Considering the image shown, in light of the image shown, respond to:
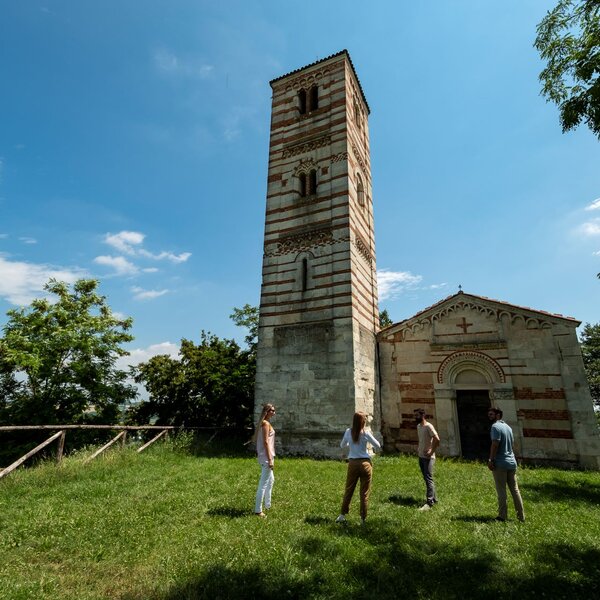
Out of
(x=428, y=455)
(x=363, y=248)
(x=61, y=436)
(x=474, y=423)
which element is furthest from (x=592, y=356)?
(x=61, y=436)

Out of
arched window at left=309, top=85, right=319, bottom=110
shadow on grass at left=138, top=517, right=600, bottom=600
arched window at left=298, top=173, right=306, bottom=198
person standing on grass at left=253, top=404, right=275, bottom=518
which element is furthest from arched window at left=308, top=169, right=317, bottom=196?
shadow on grass at left=138, top=517, right=600, bottom=600

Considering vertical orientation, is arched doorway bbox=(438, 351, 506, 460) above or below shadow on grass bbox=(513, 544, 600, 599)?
above

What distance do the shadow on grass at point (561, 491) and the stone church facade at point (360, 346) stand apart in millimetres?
3185

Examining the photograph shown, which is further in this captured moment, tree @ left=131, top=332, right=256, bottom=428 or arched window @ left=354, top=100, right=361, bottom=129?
arched window @ left=354, top=100, right=361, bottom=129

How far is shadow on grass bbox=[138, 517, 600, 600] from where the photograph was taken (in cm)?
375

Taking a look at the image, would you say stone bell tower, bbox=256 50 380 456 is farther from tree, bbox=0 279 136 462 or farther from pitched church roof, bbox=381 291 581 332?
tree, bbox=0 279 136 462

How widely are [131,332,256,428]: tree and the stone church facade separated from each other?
3491 millimetres

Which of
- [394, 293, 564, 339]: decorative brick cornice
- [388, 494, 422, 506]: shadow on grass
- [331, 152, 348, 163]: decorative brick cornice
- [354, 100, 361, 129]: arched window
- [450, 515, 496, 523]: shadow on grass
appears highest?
[354, 100, 361, 129]: arched window

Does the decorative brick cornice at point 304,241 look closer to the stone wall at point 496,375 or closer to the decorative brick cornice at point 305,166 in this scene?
the decorative brick cornice at point 305,166

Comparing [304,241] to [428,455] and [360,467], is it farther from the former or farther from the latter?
[360,467]

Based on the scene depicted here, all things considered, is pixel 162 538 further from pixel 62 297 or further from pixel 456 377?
pixel 62 297

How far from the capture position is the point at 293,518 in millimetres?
5926

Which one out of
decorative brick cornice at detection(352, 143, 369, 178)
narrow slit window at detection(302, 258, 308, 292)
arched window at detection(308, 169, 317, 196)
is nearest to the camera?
narrow slit window at detection(302, 258, 308, 292)

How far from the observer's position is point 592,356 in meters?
32.8
